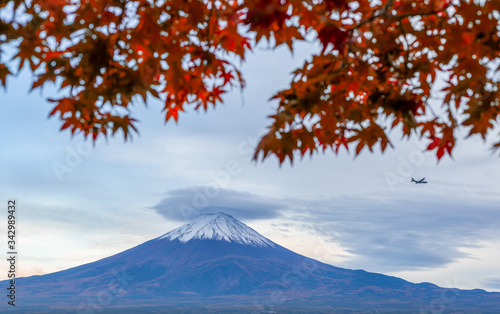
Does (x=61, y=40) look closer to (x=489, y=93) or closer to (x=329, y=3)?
(x=329, y=3)

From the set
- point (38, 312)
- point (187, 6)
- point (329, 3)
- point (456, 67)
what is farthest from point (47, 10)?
point (38, 312)

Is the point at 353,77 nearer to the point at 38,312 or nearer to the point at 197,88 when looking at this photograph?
the point at 197,88

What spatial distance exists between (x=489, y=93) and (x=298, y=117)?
1.66 m

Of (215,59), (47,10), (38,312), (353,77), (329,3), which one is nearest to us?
(329,3)

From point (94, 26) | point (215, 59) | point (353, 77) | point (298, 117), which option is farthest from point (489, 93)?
point (94, 26)

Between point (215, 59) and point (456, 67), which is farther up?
point (215, 59)

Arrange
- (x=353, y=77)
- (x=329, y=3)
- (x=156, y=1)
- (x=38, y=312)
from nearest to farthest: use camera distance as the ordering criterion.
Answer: (x=329, y=3) → (x=156, y=1) → (x=353, y=77) → (x=38, y=312)

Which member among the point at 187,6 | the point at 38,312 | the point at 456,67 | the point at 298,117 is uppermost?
the point at 187,6

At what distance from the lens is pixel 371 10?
423cm

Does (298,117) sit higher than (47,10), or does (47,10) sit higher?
(47,10)

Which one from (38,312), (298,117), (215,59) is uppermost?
(215,59)

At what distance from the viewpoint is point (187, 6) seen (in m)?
4.38

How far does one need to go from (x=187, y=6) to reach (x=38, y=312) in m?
195

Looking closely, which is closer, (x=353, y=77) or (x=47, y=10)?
(x=47, y=10)
